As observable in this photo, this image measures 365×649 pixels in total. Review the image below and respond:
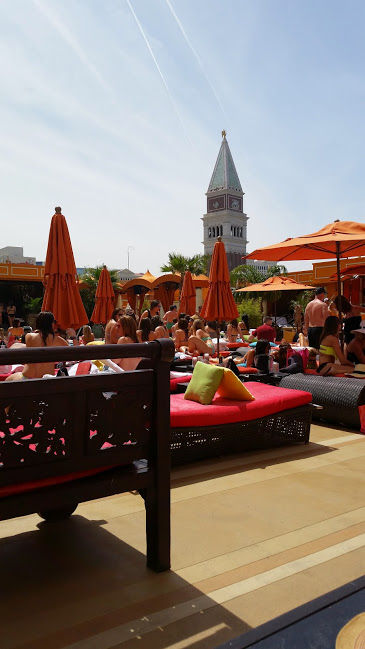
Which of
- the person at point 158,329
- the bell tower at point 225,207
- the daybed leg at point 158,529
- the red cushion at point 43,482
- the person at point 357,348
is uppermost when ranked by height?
the bell tower at point 225,207

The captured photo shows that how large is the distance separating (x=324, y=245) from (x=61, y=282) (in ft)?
14.8

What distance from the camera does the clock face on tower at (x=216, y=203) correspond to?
108438 millimetres

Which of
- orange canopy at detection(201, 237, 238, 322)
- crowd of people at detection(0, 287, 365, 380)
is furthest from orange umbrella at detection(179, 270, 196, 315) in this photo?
orange canopy at detection(201, 237, 238, 322)

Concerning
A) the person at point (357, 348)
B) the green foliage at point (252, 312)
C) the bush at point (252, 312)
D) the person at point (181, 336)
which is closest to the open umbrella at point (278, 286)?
the person at point (181, 336)

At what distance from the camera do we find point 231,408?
4035mm

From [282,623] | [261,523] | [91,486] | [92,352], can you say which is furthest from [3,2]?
[282,623]

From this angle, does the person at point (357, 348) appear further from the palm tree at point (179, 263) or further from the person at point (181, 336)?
the palm tree at point (179, 263)

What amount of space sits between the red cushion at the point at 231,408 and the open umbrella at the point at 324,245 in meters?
2.53

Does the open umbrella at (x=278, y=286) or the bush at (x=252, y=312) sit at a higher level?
the open umbrella at (x=278, y=286)

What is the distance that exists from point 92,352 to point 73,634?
1077 mm

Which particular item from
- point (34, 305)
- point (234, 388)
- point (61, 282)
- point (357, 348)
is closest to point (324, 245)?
point (357, 348)

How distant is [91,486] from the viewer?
2.04 metres

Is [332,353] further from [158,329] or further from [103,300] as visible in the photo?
[103,300]

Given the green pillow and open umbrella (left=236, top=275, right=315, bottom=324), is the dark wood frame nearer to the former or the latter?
the green pillow
